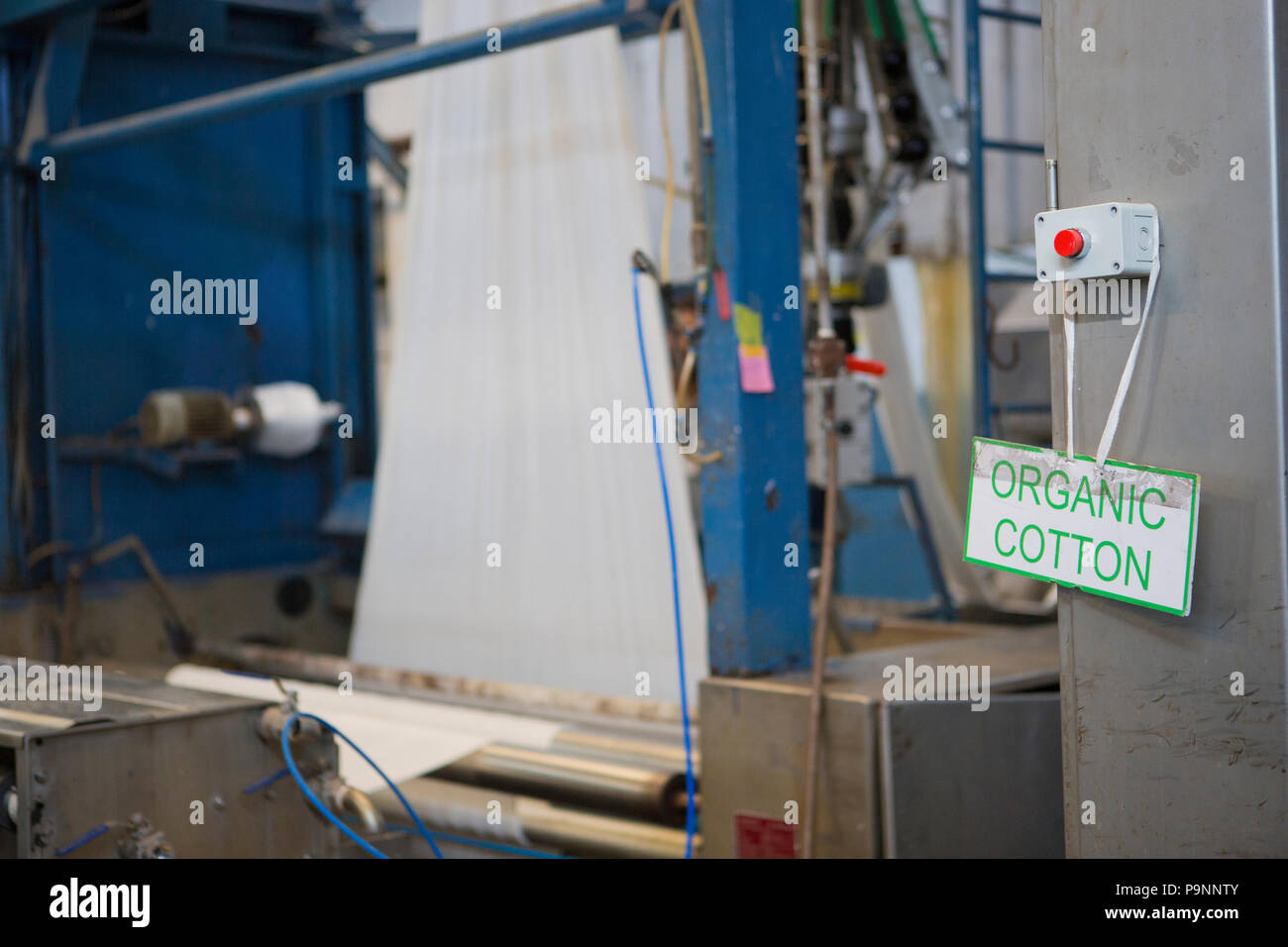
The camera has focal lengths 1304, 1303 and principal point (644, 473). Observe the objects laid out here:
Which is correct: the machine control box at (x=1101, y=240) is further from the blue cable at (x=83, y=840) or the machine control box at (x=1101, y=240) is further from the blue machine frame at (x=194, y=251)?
the blue machine frame at (x=194, y=251)

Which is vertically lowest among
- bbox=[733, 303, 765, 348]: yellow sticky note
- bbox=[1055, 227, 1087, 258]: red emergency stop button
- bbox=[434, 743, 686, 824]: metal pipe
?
bbox=[434, 743, 686, 824]: metal pipe

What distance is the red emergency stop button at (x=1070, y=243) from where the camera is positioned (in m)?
1.24

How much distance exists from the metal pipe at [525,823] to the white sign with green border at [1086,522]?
99cm

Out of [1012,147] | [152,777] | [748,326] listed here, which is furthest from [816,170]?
[1012,147]

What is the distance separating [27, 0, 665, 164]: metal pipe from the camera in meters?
2.26

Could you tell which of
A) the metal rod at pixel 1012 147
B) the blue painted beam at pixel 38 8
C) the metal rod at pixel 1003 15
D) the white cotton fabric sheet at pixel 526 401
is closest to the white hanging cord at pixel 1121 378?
the white cotton fabric sheet at pixel 526 401

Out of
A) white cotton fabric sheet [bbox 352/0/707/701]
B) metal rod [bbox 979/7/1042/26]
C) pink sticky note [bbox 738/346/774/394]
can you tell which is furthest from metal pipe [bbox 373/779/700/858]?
metal rod [bbox 979/7/1042/26]

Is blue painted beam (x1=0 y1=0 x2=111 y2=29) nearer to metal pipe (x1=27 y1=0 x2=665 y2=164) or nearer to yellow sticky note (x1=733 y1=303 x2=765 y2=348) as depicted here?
metal pipe (x1=27 y1=0 x2=665 y2=164)

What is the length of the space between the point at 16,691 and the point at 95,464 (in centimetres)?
237

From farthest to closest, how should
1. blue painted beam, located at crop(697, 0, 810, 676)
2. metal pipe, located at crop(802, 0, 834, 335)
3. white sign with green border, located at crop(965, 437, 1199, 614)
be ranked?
metal pipe, located at crop(802, 0, 834, 335) → blue painted beam, located at crop(697, 0, 810, 676) → white sign with green border, located at crop(965, 437, 1199, 614)

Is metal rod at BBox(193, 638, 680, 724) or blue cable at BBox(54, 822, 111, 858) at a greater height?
blue cable at BBox(54, 822, 111, 858)

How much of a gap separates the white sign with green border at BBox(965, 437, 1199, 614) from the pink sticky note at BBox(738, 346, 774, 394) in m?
0.73

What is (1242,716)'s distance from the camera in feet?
3.95
